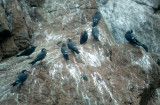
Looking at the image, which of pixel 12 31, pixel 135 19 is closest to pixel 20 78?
pixel 12 31

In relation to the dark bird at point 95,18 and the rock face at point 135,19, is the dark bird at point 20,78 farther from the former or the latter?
the rock face at point 135,19

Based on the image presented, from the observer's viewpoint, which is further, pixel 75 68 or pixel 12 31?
pixel 12 31

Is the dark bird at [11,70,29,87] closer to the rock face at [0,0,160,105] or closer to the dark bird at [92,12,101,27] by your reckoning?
the rock face at [0,0,160,105]

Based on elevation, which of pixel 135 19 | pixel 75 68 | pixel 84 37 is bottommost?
pixel 135 19

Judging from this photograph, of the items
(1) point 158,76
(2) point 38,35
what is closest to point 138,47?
(1) point 158,76

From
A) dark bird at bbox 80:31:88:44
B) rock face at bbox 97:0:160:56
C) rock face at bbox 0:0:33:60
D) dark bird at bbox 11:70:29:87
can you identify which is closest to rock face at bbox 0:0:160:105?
rock face at bbox 0:0:33:60

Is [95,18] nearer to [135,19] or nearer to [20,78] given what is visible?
[135,19]
